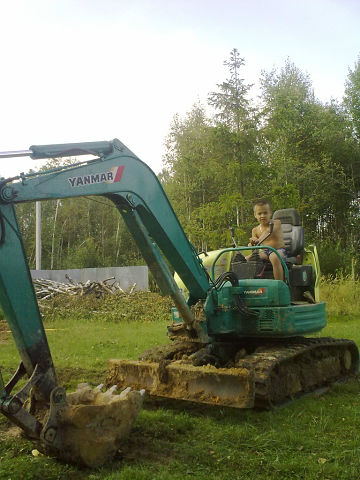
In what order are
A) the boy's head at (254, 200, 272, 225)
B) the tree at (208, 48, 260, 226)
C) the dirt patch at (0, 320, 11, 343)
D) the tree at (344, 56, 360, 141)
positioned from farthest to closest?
the tree at (344, 56, 360, 141), the tree at (208, 48, 260, 226), the dirt patch at (0, 320, 11, 343), the boy's head at (254, 200, 272, 225)

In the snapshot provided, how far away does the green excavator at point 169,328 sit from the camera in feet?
12.2

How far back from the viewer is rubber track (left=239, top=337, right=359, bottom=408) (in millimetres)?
5023

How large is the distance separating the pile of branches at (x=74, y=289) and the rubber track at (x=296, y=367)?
402 inches

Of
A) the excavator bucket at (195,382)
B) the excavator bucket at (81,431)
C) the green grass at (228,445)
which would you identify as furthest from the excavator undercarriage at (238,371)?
the excavator bucket at (81,431)

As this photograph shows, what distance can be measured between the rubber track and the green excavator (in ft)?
0.04

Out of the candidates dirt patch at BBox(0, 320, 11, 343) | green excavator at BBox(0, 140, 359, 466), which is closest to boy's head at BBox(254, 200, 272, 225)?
green excavator at BBox(0, 140, 359, 466)

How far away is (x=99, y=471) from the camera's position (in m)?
3.69

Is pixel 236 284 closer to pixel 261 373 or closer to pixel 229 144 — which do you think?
pixel 261 373

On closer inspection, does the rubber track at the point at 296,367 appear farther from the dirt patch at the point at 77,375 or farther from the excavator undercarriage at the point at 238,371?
the dirt patch at the point at 77,375

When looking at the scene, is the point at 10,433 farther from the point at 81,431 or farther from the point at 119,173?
the point at 119,173

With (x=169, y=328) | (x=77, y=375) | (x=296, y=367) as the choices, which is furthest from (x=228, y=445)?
(x=77, y=375)

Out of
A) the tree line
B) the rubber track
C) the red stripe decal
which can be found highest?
the tree line

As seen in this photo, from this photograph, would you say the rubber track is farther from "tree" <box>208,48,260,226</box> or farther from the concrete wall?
the concrete wall

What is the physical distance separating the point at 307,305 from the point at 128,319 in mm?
8243
